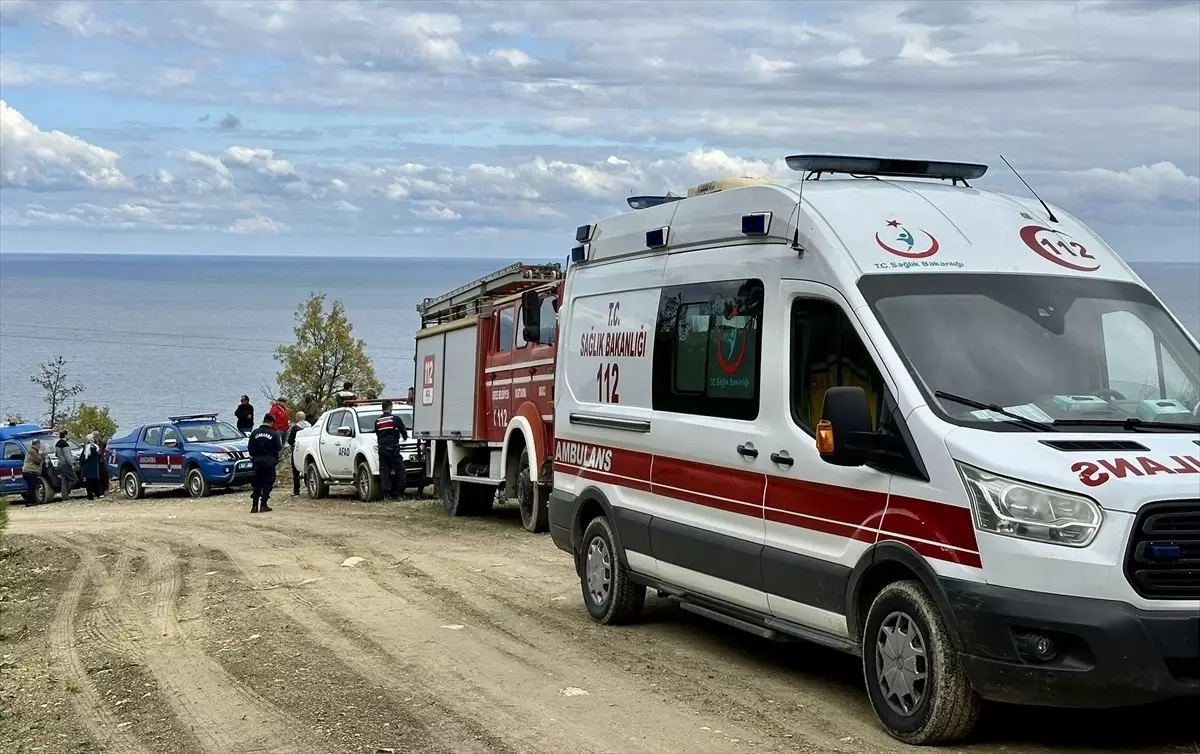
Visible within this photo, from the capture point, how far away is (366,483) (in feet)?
79.6

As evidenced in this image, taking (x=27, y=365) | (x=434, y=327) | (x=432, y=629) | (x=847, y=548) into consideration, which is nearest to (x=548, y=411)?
(x=434, y=327)

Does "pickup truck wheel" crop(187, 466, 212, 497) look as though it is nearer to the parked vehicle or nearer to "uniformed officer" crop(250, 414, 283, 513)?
the parked vehicle

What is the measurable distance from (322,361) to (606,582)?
36926 millimetres

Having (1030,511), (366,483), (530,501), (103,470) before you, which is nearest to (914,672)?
(1030,511)

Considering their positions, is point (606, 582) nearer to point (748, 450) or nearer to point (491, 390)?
point (748, 450)

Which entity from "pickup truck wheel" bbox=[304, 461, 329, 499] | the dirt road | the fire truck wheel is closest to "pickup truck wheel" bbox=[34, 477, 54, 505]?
"pickup truck wheel" bbox=[304, 461, 329, 499]

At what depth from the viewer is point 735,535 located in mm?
8242

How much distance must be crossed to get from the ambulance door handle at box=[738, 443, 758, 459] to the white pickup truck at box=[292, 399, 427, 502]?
15.9 m

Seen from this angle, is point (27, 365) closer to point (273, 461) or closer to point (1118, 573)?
point (273, 461)

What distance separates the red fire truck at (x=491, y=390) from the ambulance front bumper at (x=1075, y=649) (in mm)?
9547

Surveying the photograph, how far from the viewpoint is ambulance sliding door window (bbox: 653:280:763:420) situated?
8.20 meters

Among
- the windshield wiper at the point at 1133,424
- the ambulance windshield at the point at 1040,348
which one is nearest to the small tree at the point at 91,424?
the ambulance windshield at the point at 1040,348

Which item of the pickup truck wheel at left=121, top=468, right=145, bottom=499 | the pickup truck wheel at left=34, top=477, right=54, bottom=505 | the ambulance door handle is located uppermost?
the ambulance door handle

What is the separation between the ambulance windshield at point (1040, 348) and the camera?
675 cm
